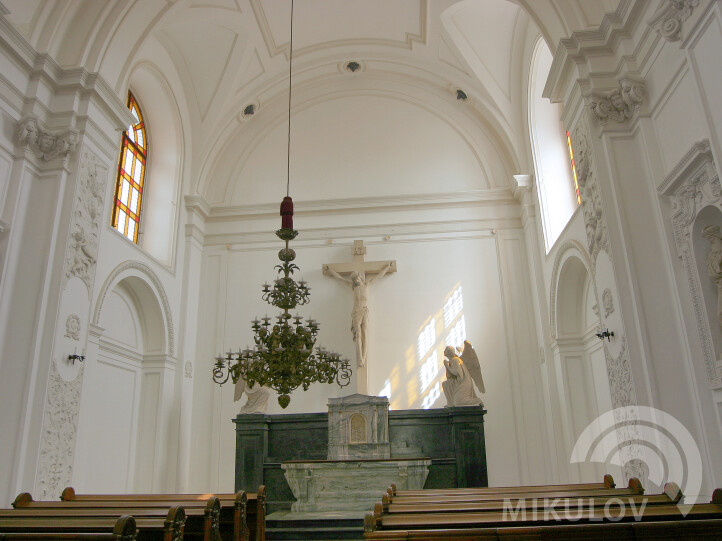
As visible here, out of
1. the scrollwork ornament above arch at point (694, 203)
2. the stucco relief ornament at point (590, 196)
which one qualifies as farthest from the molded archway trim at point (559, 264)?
the scrollwork ornament above arch at point (694, 203)

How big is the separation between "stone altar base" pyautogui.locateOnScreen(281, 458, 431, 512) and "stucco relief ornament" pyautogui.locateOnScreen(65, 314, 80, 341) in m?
3.49

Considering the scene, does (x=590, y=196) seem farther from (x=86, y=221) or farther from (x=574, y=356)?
(x=86, y=221)

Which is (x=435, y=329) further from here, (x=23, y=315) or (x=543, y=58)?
(x=23, y=315)

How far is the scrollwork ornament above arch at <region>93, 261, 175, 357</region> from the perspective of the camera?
921 centimetres

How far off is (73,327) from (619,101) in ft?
24.0

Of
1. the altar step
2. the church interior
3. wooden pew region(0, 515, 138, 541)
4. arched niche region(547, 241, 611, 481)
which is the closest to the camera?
wooden pew region(0, 515, 138, 541)

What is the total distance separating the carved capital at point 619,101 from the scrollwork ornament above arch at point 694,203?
1117mm

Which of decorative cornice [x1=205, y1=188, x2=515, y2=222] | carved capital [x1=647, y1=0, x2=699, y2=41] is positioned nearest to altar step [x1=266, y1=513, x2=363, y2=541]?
carved capital [x1=647, y1=0, x2=699, y2=41]

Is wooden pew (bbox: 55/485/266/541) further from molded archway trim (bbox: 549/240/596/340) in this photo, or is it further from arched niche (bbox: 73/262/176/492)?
molded archway trim (bbox: 549/240/596/340)

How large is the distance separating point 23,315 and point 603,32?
7900 mm

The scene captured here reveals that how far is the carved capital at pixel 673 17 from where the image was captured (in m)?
5.32

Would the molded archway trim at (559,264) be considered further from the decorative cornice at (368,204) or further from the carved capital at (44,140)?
the carved capital at (44,140)

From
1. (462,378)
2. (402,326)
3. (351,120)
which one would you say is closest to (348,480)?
(462,378)

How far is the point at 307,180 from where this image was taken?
13.6m
